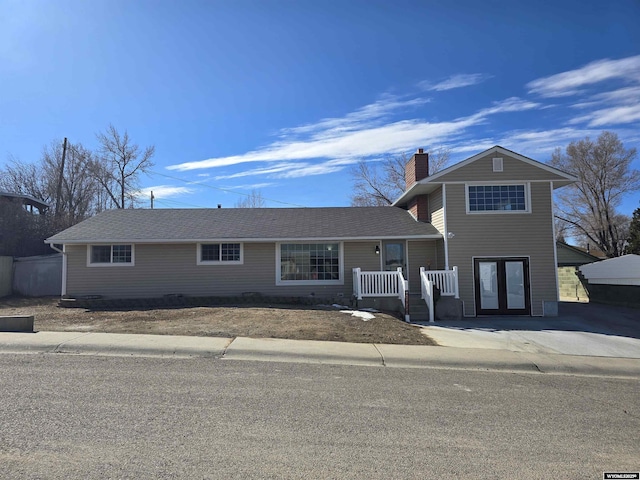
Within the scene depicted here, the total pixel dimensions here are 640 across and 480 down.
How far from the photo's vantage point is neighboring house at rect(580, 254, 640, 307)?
60.1 ft

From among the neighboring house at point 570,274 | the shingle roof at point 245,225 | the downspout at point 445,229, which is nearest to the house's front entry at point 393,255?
the shingle roof at point 245,225

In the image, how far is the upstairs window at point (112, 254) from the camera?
55.2 feet

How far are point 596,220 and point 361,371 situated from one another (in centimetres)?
3529

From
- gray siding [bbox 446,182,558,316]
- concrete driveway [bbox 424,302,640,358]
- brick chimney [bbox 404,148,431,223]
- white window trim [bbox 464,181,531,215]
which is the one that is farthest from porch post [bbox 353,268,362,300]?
white window trim [bbox 464,181,531,215]

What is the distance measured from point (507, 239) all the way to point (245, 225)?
9960 millimetres

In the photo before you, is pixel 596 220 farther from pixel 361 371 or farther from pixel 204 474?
pixel 204 474

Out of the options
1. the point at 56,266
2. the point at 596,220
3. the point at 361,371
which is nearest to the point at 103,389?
the point at 361,371

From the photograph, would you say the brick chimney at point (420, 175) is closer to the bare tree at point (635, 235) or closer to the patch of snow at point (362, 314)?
the patch of snow at point (362, 314)

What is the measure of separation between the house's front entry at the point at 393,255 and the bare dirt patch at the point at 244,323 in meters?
3.63

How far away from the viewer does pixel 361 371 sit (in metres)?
7.38

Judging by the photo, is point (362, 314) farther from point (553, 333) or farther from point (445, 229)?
point (553, 333)

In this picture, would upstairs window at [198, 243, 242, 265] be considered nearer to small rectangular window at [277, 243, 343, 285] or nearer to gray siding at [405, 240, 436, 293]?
small rectangular window at [277, 243, 343, 285]

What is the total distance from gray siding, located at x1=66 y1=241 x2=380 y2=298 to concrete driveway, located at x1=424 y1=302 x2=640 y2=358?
466cm

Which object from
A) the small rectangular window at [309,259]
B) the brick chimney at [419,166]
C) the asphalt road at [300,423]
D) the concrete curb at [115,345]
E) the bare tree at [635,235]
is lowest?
the asphalt road at [300,423]
